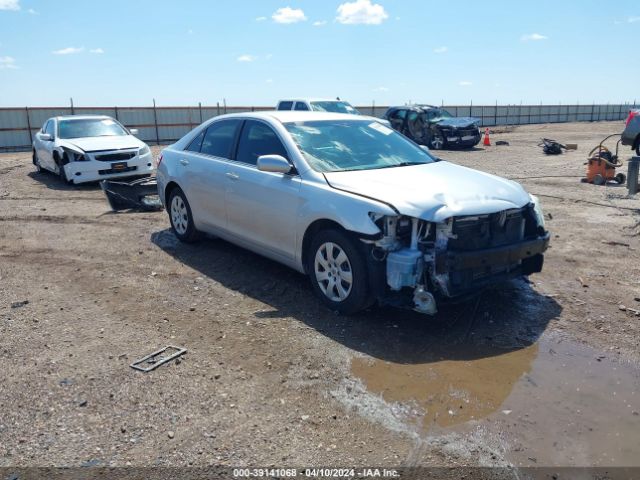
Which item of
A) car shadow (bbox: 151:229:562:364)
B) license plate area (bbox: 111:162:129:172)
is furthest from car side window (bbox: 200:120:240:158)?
license plate area (bbox: 111:162:129:172)

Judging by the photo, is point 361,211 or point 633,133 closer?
point 361,211

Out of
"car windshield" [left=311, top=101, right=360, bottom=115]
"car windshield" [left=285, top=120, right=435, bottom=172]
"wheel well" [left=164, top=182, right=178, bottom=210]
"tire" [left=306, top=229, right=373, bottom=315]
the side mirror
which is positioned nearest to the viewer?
"tire" [left=306, top=229, right=373, bottom=315]

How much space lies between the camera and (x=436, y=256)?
426 cm

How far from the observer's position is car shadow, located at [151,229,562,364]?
168 inches

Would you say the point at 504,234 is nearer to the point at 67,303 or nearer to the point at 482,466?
the point at 482,466

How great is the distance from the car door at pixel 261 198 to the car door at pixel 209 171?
0.58 feet

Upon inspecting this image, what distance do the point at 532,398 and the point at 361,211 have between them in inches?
71.8

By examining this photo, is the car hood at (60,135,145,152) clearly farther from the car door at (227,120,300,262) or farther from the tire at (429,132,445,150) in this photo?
the tire at (429,132,445,150)

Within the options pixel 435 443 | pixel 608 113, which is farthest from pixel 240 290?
pixel 608 113

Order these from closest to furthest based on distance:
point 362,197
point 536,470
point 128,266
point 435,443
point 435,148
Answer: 1. point 536,470
2. point 435,443
3. point 362,197
4. point 128,266
5. point 435,148

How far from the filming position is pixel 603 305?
5.05 metres

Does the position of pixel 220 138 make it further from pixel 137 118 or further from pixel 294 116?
pixel 137 118

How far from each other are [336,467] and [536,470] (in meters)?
1.02

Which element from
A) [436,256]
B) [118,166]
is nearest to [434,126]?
[118,166]
